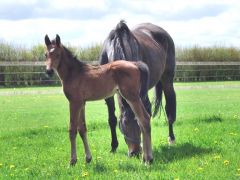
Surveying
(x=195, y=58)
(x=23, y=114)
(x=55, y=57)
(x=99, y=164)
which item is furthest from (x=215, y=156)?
(x=195, y=58)

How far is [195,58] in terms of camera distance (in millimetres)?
38469

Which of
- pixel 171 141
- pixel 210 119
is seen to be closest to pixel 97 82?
pixel 171 141

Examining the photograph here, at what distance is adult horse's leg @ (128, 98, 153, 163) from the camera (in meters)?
5.99

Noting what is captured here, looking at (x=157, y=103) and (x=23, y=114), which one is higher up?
(x=157, y=103)

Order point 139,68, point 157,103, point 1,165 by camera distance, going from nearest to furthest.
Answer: point 139,68 → point 1,165 → point 157,103

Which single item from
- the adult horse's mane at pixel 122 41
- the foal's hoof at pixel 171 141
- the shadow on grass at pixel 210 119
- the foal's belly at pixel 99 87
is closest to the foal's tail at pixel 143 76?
the foal's belly at pixel 99 87

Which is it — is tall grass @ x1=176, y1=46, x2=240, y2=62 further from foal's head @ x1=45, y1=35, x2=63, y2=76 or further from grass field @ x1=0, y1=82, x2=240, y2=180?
foal's head @ x1=45, y1=35, x2=63, y2=76

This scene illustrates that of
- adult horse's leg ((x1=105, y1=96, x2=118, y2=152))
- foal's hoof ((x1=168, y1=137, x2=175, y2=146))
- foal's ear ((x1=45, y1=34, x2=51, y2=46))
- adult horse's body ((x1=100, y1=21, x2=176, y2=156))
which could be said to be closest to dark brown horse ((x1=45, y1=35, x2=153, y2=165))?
foal's ear ((x1=45, y1=34, x2=51, y2=46))

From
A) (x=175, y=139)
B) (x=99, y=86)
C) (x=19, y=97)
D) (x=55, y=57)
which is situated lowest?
(x=19, y=97)

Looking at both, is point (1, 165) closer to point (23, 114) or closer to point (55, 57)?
point (55, 57)

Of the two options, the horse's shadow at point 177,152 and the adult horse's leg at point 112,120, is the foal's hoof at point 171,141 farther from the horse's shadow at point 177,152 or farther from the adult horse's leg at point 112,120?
the adult horse's leg at point 112,120

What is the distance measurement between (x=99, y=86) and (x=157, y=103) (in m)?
3.72

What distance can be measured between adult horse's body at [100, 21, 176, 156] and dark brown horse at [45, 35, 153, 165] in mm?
334

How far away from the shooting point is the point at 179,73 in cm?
3547
